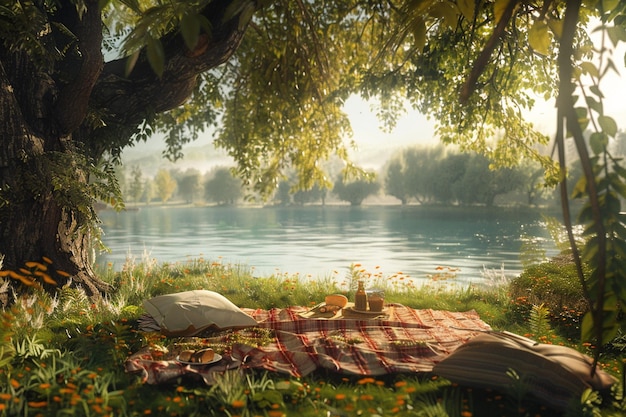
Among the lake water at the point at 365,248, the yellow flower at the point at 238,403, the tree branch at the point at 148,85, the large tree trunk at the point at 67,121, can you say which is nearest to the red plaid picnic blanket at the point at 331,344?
the yellow flower at the point at 238,403

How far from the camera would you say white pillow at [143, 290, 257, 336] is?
20.2ft

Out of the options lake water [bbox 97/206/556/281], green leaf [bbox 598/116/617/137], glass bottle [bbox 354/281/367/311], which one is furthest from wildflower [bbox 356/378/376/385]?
lake water [bbox 97/206/556/281]

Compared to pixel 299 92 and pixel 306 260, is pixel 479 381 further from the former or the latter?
pixel 306 260

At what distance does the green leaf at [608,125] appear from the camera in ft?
5.44

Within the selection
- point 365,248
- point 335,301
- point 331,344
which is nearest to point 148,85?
point 335,301

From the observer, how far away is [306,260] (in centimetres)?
2555

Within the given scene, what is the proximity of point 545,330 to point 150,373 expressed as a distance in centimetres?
433

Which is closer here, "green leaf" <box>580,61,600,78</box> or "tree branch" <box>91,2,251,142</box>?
"green leaf" <box>580,61,600,78</box>

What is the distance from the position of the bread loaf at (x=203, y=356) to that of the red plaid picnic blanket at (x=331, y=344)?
9 cm

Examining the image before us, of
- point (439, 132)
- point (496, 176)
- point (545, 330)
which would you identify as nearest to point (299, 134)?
point (439, 132)

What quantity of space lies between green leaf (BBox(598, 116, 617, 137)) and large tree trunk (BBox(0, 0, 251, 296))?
231 inches

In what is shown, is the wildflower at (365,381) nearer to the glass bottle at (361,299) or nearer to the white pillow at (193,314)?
the white pillow at (193,314)

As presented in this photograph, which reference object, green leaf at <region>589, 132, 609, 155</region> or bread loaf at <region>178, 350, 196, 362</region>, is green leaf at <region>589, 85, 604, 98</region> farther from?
bread loaf at <region>178, 350, 196, 362</region>

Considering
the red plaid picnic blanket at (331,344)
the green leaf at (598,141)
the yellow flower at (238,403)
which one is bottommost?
the red plaid picnic blanket at (331,344)
